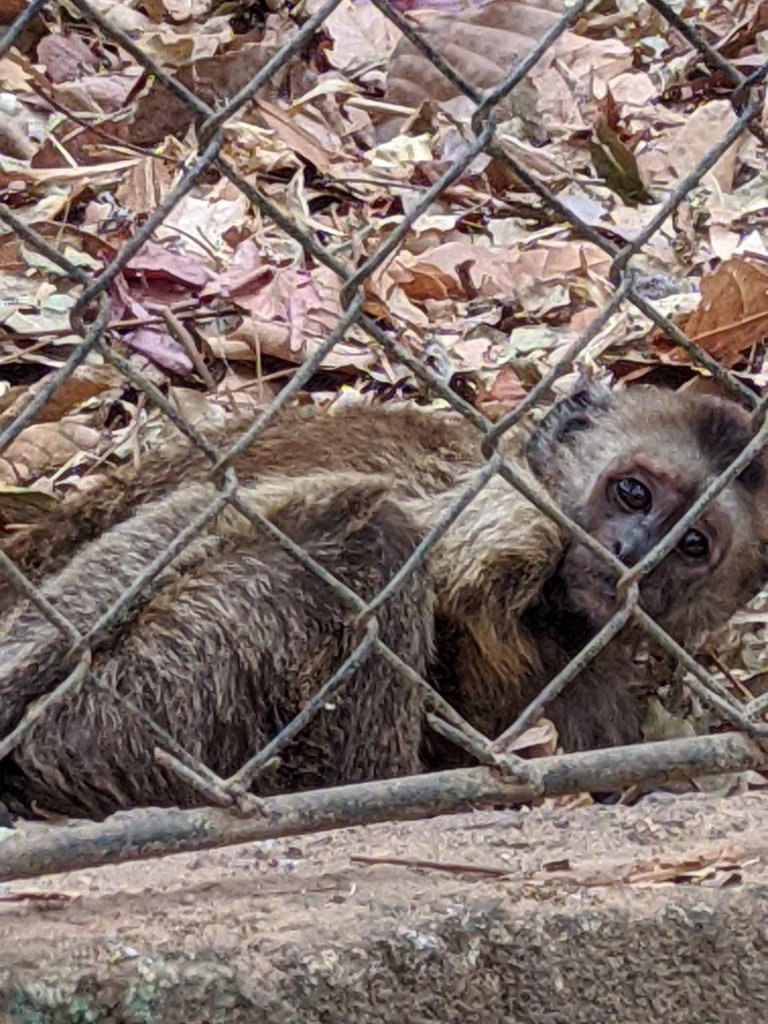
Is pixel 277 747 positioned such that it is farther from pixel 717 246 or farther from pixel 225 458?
pixel 717 246

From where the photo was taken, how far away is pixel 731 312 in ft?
18.2

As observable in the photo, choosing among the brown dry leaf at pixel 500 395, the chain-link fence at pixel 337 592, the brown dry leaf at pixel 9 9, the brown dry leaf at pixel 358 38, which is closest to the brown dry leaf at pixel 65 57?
the brown dry leaf at pixel 9 9

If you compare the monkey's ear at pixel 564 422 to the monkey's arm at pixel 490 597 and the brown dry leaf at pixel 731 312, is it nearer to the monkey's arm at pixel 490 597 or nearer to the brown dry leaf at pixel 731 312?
the monkey's arm at pixel 490 597

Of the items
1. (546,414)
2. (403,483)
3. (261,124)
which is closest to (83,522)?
(403,483)

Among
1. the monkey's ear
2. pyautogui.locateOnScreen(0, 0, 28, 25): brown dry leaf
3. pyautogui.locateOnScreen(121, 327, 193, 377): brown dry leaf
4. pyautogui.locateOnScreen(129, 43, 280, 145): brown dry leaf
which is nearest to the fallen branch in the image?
the monkey's ear

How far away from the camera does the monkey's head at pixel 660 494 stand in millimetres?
4562

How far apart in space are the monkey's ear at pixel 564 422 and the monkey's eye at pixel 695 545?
1.44 ft

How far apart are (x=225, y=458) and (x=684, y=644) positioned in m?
2.49

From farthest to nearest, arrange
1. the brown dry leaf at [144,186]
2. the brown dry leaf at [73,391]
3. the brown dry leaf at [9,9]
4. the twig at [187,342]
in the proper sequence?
the brown dry leaf at [9,9] → the brown dry leaf at [144,186] → the twig at [187,342] → the brown dry leaf at [73,391]

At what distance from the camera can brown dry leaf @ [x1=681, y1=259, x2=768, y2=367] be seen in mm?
5480

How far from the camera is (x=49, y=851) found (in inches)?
103

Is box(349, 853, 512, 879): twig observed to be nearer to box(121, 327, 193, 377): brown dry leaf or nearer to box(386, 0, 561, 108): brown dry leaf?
box(121, 327, 193, 377): brown dry leaf

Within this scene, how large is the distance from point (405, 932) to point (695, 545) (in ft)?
7.18

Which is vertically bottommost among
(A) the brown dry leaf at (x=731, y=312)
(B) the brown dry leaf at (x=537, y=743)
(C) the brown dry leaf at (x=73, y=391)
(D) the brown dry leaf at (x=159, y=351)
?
(C) the brown dry leaf at (x=73, y=391)
